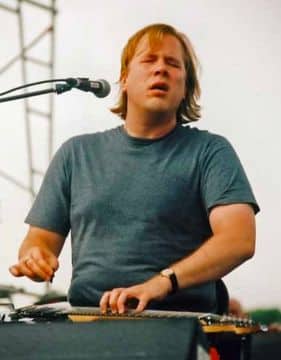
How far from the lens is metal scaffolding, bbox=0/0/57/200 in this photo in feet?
7.50

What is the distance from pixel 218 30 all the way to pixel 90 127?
0.55 m

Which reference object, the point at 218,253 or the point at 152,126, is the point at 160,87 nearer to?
the point at 152,126

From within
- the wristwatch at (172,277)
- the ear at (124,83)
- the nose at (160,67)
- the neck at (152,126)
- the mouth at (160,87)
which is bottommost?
the wristwatch at (172,277)

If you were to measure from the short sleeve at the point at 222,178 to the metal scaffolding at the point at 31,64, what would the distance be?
933 millimetres

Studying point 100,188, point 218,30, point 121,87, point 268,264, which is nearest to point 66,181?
point 100,188

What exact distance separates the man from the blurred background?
640 mm

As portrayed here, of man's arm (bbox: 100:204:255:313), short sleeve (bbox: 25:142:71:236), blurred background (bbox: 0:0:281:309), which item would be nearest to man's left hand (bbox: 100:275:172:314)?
man's arm (bbox: 100:204:255:313)

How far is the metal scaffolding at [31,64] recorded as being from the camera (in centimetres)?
229

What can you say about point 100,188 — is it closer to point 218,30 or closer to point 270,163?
point 270,163

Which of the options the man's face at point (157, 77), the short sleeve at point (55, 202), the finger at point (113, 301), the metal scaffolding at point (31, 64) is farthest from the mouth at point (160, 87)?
the metal scaffolding at point (31, 64)

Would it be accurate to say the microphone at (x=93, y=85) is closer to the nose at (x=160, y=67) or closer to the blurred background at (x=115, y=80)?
the nose at (x=160, y=67)

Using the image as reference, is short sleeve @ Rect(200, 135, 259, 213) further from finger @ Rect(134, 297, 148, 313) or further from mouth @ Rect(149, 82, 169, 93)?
finger @ Rect(134, 297, 148, 313)

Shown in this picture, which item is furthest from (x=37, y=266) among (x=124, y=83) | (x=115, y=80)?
(x=115, y=80)

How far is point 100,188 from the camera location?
1.40 meters
